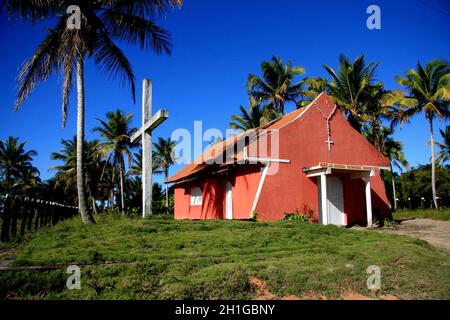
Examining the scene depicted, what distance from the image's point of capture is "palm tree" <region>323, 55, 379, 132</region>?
75.8 feet

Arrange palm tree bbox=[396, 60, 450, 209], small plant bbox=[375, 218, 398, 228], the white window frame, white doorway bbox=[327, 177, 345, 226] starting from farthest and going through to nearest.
Result: palm tree bbox=[396, 60, 450, 209]
the white window frame
white doorway bbox=[327, 177, 345, 226]
small plant bbox=[375, 218, 398, 228]

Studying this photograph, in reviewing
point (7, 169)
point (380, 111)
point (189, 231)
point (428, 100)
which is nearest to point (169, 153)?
point (7, 169)

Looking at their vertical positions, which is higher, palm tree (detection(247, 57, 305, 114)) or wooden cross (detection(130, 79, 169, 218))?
palm tree (detection(247, 57, 305, 114))

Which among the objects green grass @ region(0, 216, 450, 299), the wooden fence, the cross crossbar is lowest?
green grass @ region(0, 216, 450, 299)

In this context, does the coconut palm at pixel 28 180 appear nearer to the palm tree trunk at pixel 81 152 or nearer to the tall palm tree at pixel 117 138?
the tall palm tree at pixel 117 138

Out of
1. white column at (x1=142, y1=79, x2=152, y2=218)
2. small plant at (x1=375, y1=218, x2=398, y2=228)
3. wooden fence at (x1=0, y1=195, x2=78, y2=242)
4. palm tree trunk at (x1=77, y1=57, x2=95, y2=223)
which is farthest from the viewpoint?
small plant at (x1=375, y1=218, x2=398, y2=228)

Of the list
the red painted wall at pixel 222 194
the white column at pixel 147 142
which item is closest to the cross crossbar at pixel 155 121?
the white column at pixel 147 142

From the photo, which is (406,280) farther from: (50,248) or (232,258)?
(50,248)

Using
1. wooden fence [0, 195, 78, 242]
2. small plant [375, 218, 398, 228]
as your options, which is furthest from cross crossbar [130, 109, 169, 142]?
small plant [375, 218, 398, 228]

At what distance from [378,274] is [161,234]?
4.29 meters

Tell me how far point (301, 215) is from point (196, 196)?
7276mm

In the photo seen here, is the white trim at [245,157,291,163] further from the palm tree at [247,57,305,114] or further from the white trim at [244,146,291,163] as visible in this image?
the palm tree at [247,57,305,114]

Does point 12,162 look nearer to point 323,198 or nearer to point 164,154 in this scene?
point 164,154

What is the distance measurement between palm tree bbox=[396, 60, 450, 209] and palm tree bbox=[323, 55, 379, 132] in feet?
10.3
